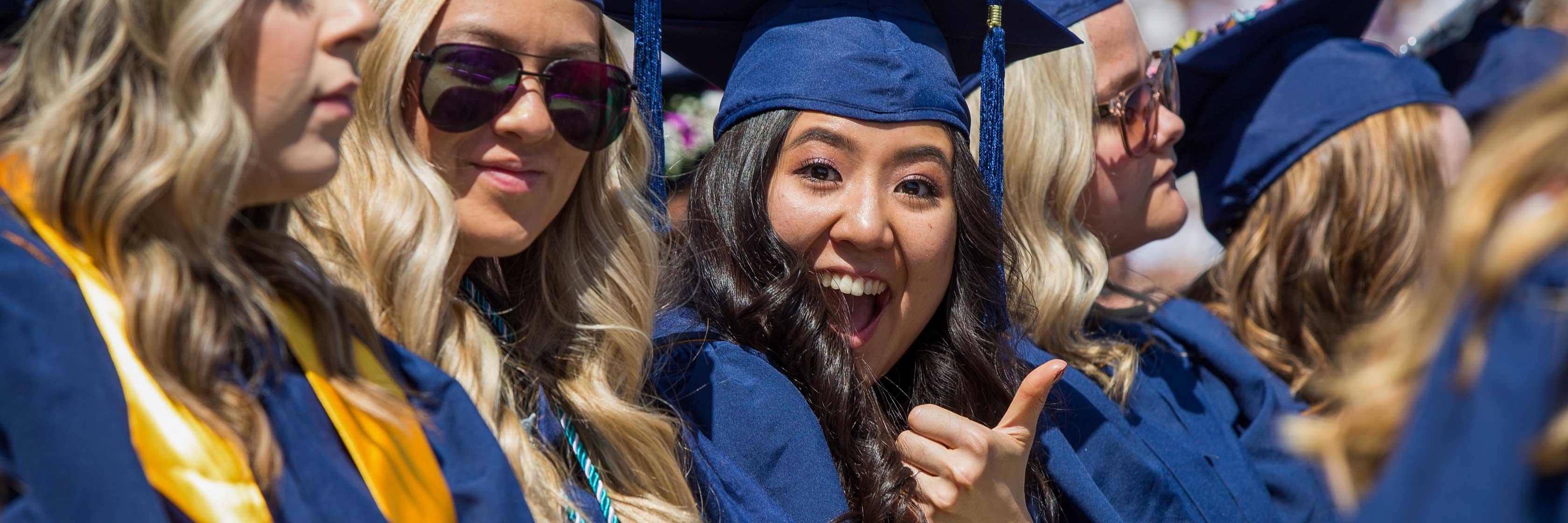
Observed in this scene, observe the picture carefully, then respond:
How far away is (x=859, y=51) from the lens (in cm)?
263

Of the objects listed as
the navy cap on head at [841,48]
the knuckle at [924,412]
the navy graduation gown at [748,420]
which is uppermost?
the navy cap on head at [841,48]

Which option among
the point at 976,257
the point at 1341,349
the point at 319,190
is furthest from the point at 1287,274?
the point at 319,190

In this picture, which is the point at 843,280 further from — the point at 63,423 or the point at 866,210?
the point at 63,423

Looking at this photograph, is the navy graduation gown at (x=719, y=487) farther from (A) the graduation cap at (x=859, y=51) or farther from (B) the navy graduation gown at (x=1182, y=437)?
(B) the navy graduation gown at (x=1182, y=437)

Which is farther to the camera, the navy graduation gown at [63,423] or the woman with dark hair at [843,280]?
the woman with dark hair at [843,280]

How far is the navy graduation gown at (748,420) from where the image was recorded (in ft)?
7.65

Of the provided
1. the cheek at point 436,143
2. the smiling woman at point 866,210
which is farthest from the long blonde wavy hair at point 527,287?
the smiling woman at point 866,210

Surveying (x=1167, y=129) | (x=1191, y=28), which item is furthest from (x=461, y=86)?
(x=1191, y=28)

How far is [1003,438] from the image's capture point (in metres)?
2.51

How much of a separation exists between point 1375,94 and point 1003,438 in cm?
205

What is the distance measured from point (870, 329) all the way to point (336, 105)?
1378 mm

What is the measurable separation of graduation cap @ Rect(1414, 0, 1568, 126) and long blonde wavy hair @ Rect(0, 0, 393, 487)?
431cm

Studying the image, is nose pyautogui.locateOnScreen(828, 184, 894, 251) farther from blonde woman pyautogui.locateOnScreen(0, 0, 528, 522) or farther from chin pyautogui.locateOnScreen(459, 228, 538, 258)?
blonde woman pyautogui.locateOnScreen(0, 0, 528, 522)

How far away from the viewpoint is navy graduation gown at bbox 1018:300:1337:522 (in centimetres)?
301
